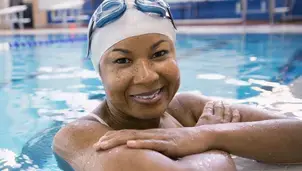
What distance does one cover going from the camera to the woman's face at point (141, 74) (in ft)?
5.32

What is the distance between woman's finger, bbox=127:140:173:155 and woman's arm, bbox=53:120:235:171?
2cm

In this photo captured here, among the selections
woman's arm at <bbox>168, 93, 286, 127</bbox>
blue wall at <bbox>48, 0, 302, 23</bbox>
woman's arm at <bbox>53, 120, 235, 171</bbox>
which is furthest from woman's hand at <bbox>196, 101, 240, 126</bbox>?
blue wall at <bbox>48, 0, 302, 23</bbox>

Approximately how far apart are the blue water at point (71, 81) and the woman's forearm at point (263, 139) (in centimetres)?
87

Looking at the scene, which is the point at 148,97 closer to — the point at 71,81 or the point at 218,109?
the point at 218,109

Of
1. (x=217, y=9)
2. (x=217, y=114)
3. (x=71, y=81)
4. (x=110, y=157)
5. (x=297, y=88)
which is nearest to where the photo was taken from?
(x=110, y=157)

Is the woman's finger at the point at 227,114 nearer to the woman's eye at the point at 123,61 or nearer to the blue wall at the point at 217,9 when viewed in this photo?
the woman's eye at the point at 123,61

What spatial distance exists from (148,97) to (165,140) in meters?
0.20

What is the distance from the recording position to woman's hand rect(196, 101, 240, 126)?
2.01 meters

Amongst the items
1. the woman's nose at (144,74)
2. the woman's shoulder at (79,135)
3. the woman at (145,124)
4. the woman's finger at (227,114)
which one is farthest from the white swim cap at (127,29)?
the woman's finger at (227,114)

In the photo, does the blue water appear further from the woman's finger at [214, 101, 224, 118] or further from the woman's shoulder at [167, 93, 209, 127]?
the woman's finger at [214, 101, 224, 118]

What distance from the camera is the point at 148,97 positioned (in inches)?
65.9

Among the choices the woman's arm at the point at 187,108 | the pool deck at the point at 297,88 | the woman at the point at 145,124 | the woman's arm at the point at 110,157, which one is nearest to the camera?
the woman's arm at the point at 110,157

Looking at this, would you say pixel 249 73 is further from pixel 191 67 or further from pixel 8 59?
pixel 8 59

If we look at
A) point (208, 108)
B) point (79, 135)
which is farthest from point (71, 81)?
point (79, 135)
